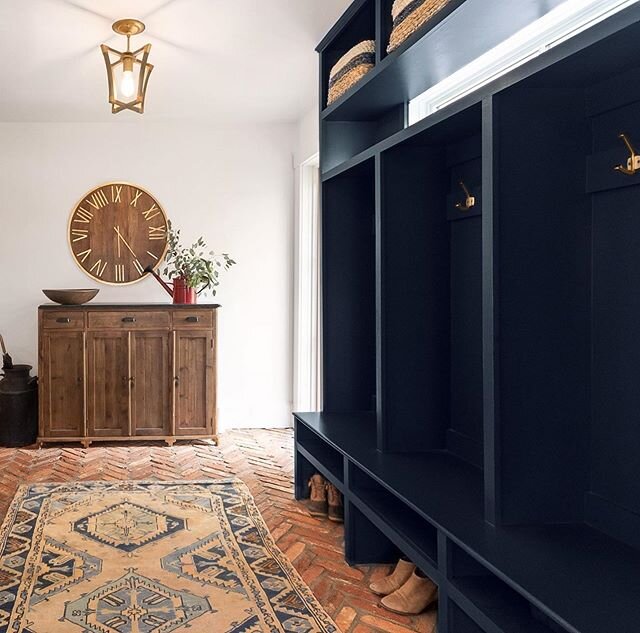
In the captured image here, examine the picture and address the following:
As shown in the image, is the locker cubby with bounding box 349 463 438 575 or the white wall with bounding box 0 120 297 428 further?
the white wall with bounding box 0 120 297 428

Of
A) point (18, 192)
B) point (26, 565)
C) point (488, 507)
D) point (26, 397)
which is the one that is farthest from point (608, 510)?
point (18, 192)

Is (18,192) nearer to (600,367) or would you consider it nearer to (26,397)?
(26,397)

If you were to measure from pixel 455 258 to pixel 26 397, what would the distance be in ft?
12.1

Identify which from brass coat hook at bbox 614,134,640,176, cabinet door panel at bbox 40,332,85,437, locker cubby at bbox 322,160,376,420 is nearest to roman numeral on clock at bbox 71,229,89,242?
cabinet door panel at bbox 40,332,85,437

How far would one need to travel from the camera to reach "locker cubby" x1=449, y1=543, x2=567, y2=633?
1702 mm

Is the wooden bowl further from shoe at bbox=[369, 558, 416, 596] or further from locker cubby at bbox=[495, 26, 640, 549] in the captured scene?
locker cubby at bbox=[495, 26, 640, 549]

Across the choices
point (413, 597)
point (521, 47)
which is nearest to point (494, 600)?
point (413, 597)

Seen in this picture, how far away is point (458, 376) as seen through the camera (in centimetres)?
286

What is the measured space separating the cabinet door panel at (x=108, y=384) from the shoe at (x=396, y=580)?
9.98 ft

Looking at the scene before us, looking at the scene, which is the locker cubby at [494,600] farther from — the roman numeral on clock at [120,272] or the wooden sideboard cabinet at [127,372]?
the roman numeral on clock at [120,272]

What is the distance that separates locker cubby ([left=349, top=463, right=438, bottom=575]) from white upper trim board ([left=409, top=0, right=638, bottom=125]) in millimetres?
1666

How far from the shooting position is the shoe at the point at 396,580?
2.53 metres

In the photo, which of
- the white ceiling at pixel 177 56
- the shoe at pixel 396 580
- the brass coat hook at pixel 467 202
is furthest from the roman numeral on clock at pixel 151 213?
the shoe at pixel 396 580

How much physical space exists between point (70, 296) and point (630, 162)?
13.9 feet
